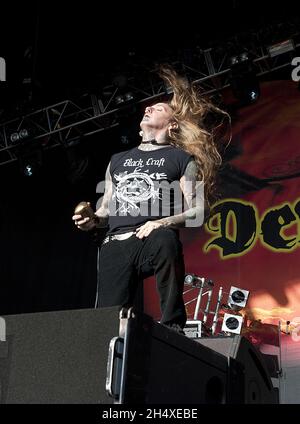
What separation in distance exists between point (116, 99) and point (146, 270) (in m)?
4.74

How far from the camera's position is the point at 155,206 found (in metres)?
2.67

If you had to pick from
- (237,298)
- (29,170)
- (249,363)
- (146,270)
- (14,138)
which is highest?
(14,138)

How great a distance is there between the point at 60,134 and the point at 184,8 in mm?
1920

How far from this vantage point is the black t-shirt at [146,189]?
266 cm

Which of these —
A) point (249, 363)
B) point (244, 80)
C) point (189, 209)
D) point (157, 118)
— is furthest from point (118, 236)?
point (244, 80)

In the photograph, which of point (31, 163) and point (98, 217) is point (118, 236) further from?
point (31, 163)

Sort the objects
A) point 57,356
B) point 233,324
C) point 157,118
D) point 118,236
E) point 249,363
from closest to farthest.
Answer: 1. point 57,356
2. point 249,363
3. point 118,236
4. point 157,118
5. point 233,324

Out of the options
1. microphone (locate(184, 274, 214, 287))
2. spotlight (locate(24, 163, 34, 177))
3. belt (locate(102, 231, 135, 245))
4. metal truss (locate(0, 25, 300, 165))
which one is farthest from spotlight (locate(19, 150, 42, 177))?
belt (locate(102, 231, 135, 245))

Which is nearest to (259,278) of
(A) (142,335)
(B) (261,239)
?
(B) (261,239)

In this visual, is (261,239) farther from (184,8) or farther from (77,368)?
(77,368)

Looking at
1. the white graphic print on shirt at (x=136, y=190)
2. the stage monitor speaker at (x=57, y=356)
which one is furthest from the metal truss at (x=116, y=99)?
the stage monitor speaker at (x=57, y=356)

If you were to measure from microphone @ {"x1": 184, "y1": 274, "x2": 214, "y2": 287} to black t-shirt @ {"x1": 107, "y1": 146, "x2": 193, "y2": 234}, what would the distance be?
401 cm

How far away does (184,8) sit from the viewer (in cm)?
686

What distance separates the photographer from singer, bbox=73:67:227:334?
250cm
